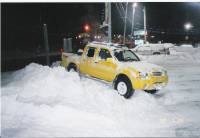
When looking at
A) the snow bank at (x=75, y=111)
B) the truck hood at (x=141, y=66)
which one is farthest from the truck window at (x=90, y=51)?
the truck hood at (x=141, y=66)

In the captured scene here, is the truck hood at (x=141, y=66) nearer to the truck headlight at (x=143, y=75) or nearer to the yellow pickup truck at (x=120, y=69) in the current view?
the yellow pickup truck at (x=120, y=69)

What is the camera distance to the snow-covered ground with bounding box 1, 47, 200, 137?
25.6ft

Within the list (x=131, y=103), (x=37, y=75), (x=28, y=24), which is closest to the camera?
(x=131, y=103)

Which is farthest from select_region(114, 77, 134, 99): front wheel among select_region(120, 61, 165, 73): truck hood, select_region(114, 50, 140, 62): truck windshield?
select_region(114, 50, 140, 62): truck windshield

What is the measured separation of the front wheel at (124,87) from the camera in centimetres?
1102

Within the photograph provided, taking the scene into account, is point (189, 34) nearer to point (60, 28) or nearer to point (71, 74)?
point (60, 28)

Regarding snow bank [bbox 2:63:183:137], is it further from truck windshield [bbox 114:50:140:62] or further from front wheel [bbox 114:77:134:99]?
truck windshield [bbox 114:50:140:62]

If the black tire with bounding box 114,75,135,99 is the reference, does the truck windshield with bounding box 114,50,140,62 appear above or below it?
above

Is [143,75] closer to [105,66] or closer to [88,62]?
[105,66]

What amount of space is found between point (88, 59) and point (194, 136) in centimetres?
643

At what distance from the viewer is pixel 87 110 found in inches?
363

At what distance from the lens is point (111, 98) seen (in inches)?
402

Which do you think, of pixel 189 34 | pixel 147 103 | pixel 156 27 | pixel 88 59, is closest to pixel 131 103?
pixel 147 103

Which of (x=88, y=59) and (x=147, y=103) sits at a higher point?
(x=88, y=59)
